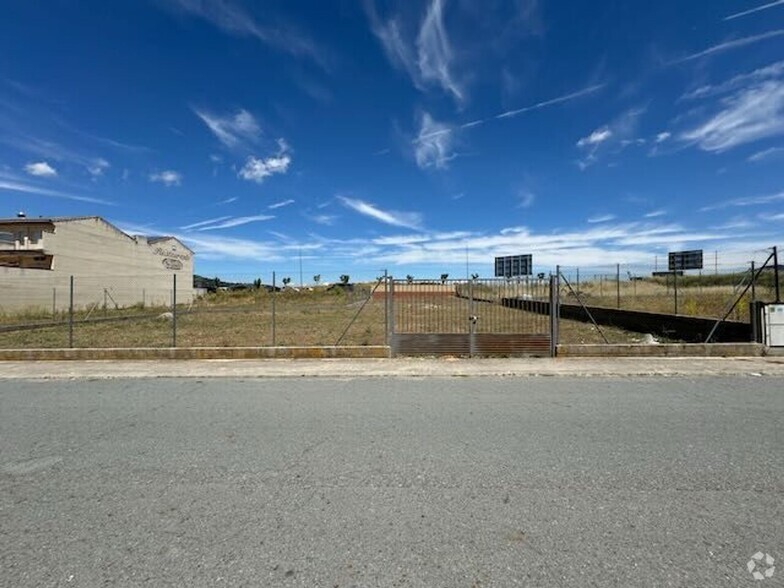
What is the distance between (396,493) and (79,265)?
51.3m

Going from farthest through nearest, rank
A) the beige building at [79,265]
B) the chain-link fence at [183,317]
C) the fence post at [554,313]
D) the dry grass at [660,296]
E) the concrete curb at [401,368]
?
the beige building at [79,265]
the dry grass at [660,296]
the chain-link fence at [183,317]
the fence post at [554,313]
the concrete curb at [401,368]

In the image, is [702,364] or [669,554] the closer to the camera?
[669,554]

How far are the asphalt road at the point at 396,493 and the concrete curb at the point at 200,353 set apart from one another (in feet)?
16.8

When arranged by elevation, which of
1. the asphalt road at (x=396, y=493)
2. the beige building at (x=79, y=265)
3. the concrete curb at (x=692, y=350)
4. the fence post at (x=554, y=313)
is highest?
the beige building at (x=79, y=265)

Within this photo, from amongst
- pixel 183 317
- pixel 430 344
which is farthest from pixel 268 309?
pixel 430 344

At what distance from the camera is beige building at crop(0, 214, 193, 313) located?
3061 cm

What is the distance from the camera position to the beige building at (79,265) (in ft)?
100

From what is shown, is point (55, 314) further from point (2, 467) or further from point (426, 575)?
point (426, 575)

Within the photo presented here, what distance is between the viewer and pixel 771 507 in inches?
138

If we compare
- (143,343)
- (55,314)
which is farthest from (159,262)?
(143,343)

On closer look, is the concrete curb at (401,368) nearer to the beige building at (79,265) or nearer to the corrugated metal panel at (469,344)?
the corrugated metal panel at (469,344)

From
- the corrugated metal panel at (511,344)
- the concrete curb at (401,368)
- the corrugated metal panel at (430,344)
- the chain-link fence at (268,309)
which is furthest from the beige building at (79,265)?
the corrugated metal panel at (511,344)

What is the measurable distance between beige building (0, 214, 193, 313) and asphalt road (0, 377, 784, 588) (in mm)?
24988

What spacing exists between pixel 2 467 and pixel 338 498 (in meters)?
3.25
